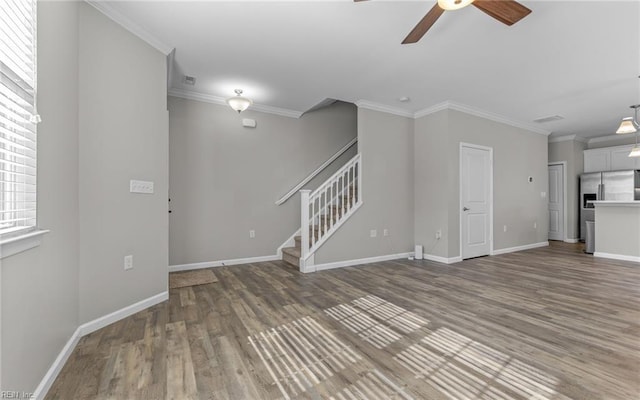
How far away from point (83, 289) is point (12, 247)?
3.93 ft

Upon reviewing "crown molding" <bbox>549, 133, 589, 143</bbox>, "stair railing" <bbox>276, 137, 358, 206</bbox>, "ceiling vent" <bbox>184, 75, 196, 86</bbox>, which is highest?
"ceiling vent" <bbox>184, 75, 196, 86</bbox>

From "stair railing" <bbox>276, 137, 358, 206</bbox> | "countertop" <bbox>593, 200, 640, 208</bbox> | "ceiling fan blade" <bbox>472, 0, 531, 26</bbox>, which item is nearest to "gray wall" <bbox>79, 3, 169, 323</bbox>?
"stair railing" <bbox>276, 137, 358, 206</bbox>

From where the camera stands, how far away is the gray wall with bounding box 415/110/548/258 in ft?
15.4

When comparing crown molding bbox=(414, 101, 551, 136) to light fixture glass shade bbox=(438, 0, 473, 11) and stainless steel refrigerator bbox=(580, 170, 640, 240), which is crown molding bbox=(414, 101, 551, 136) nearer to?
stainless steel refrigerator bbox=(580, 170, 640, 240)

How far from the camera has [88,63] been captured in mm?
2248

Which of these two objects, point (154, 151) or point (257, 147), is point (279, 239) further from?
point (154, 151)

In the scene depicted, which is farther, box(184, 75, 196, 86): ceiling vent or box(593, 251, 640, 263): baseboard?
box(593, 251, 640, 263): baseboard

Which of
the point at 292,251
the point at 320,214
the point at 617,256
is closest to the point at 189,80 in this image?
the point at 320,214

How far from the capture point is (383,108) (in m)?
4.81

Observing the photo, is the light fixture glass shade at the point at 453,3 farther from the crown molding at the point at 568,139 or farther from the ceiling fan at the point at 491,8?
the crown molding at the point at 568,139

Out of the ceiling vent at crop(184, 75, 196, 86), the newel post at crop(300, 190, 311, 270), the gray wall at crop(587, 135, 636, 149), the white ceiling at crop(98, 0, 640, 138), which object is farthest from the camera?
the gray wall at crop(587, 135, 636, 149)

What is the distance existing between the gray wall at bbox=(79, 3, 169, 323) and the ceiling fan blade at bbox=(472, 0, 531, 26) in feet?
9.47

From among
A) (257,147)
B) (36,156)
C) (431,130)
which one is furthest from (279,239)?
(36,156)

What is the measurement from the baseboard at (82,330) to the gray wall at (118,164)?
52 mm
